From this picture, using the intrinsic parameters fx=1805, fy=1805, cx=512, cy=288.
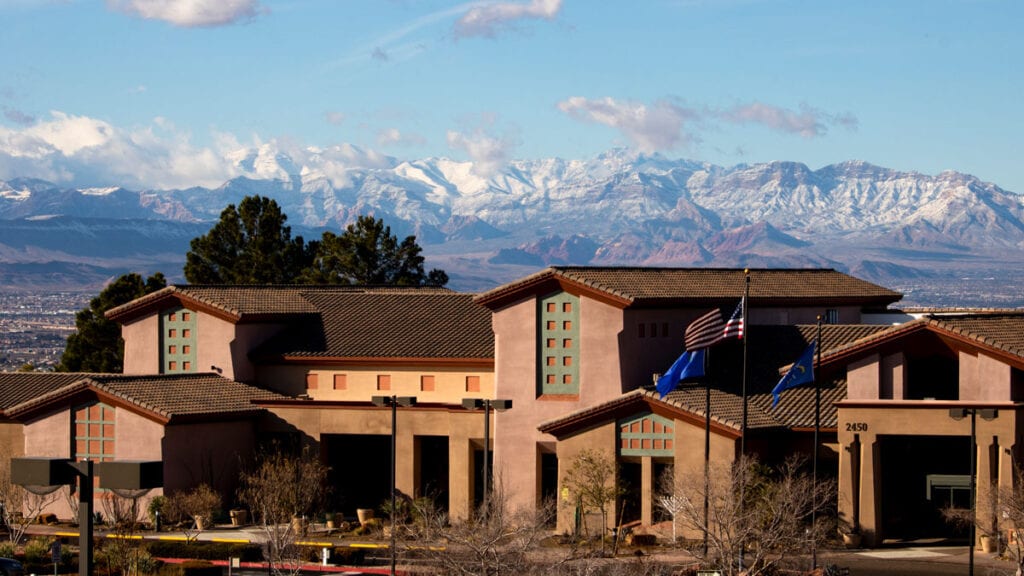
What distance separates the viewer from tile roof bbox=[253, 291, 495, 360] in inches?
3000

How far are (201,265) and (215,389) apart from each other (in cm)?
4744

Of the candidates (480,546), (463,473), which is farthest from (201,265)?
(480,546)

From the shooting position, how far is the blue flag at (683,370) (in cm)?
6247

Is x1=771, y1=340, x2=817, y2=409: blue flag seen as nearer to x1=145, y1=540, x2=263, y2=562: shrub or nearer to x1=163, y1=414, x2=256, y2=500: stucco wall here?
x1=145, y1=540, x2=263, y2=562: shrub

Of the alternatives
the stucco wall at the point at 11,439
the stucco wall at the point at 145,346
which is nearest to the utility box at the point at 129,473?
the stucco wall at the point at 11,439

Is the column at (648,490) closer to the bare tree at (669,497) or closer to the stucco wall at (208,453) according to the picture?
the bare tree at (669,497)

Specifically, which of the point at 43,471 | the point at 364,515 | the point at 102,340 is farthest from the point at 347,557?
the point at 102,340

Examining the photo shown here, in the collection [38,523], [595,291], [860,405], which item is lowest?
[38,523]

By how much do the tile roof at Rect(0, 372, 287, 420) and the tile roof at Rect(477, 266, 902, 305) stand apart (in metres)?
11.1

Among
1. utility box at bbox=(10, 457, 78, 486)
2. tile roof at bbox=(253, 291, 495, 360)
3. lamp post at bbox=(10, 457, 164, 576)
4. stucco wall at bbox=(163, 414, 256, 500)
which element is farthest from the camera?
tile roof at bbox=(253, 291, 495, 360)

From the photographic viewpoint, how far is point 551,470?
2815 inches

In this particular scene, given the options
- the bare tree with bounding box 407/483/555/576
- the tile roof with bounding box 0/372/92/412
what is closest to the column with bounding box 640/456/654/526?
the bare tree with bounding box 407/483/555/576

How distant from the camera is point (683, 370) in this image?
62.5 metres

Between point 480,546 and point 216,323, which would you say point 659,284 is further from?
A: point 480,546
